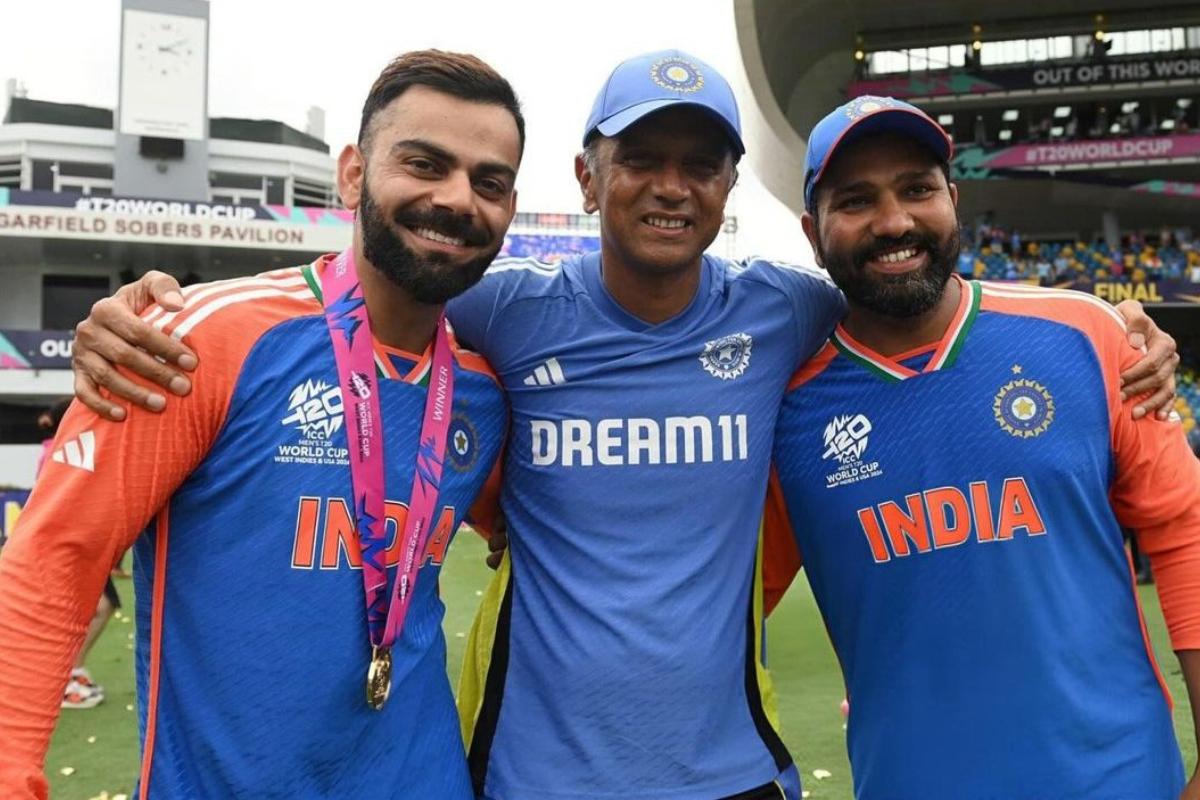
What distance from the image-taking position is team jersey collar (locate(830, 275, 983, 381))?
7.65 feet

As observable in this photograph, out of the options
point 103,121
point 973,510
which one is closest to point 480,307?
point 973,510

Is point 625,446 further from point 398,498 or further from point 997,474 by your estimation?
point 997,474

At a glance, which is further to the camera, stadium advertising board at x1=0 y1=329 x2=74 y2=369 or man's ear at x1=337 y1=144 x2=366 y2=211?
stadium advertising board at x1=0 y1=329 x2=74 y2=369

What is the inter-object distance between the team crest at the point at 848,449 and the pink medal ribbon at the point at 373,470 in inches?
37.4

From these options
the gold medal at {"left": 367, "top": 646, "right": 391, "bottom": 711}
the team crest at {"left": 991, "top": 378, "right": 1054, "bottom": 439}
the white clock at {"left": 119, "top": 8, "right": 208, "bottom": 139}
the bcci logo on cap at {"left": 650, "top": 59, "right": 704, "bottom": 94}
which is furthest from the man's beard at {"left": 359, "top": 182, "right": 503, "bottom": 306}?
the white clock at {"left": 119, "top": 8, "right": 208, "bottom": 139}

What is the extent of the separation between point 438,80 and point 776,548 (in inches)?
60.3

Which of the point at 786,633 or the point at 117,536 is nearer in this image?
the point at 117,536

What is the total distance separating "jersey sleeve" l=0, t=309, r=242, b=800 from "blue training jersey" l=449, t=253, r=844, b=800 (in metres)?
0.78

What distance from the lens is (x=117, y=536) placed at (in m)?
1.76

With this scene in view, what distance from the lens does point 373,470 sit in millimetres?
1972

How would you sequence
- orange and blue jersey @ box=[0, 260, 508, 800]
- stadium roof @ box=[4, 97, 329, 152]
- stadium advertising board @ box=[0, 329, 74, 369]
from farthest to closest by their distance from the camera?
1. stadium roof @ box=[4, 97, 329, 152]
2. stadium advertising board @ box=[0, 329, 74, 369]
3. orange and blue jersey @ box=[0, 260, 508, 800]

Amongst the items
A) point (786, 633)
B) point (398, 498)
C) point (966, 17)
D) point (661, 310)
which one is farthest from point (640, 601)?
point (966, 17)

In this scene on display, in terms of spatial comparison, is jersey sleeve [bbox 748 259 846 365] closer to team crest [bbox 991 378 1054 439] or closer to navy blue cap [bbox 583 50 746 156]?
navy blue cap [bbox 583 50 746 156]

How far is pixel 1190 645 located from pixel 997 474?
583 millimetres
